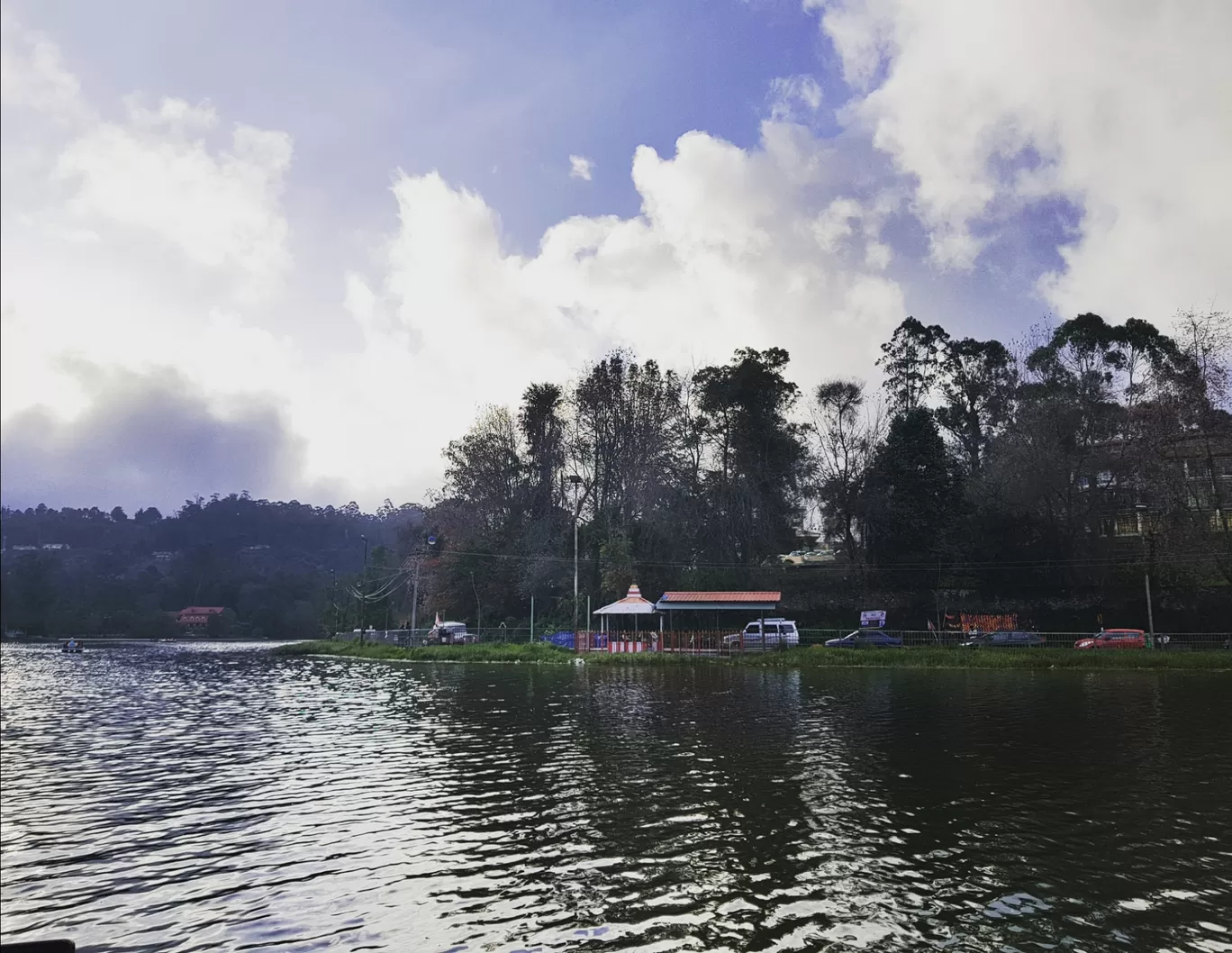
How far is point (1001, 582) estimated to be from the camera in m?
54.2

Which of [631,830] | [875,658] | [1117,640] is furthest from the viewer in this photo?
[1117,640]

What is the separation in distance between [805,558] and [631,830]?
7977cm

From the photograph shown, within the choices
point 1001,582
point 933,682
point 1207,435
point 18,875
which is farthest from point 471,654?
point 1207,435

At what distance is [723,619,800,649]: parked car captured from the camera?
163 feet

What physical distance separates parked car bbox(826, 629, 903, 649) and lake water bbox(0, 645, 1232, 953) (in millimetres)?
23248

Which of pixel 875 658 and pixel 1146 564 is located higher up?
pixel 1146 564

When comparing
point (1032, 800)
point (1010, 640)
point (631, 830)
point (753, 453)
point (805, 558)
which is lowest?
point (1010, 640)

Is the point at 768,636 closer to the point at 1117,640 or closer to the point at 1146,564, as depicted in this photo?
the point at 1117,640

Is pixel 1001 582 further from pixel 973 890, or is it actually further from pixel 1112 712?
pixel 973 890

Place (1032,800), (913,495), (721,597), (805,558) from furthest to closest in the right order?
(805,558), (913,495), (721,597), (1032,800)

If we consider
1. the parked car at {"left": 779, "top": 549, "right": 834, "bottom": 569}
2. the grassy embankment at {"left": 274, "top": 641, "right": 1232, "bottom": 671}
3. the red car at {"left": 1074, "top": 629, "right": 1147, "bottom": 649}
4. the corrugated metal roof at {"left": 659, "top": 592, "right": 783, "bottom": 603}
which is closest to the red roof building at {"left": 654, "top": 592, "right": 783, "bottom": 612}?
A: the corrugated metal roof at {"left": 659, "top": 592, "right": 783, "bottom": 603}

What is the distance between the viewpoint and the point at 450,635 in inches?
2601

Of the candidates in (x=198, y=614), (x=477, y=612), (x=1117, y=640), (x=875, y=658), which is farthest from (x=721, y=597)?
(x=198, y=614)

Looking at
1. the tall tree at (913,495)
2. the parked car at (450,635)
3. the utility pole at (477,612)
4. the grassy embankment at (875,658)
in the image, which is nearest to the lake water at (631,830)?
the grassy embankment at (875,658)
